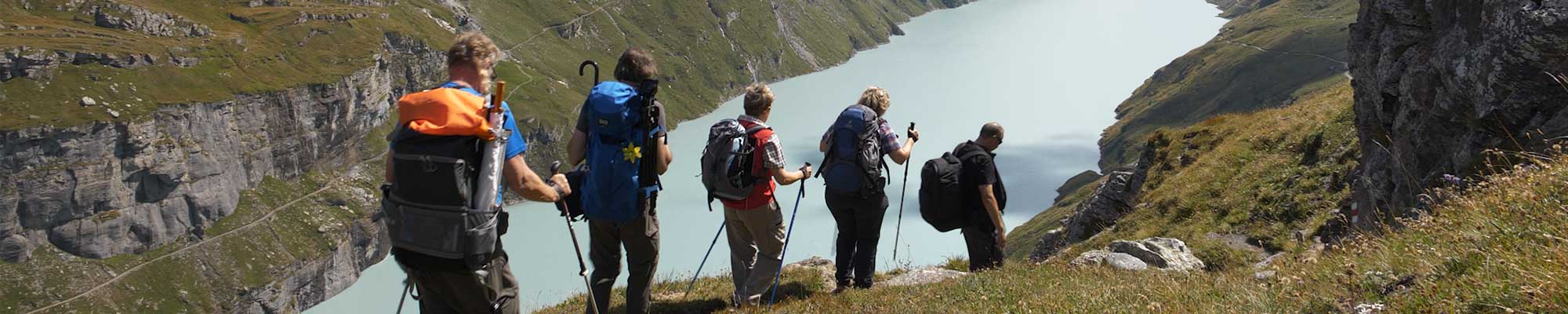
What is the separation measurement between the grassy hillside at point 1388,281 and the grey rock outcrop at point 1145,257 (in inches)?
81.1

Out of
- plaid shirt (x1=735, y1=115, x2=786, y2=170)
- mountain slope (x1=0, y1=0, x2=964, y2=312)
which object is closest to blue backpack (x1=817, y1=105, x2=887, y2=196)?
plaid shirt (x1=735, y1=115, x2=786, y2=170)

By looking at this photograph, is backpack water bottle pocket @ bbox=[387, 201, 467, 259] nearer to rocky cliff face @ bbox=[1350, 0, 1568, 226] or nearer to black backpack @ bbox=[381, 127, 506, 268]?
black backpack @ bbox=[381, 127, 506, 268]

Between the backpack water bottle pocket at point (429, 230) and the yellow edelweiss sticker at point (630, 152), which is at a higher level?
the yellow edelweiss sticker at point (630, 152)

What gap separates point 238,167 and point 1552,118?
21855 centimetres

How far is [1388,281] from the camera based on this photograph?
655 cm

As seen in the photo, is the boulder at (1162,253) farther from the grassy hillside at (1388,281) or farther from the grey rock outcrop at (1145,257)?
the grassy hillside at (1388,281)

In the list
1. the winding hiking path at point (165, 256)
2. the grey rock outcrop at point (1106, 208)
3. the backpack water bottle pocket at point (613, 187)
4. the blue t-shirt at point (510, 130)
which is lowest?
the winding hiking path at point (165, 256)

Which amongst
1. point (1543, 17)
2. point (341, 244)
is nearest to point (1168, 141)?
point (1543, 17)

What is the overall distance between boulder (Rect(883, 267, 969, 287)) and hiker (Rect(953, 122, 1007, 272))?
1.49ft

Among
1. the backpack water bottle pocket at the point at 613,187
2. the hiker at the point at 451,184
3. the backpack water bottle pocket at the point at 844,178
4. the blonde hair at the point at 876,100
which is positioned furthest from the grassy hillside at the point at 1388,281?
the hiker at the point at 451,184

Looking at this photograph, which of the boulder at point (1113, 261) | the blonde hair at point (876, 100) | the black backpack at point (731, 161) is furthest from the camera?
the boulder at point (1113, 261)

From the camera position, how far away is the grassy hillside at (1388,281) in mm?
5383

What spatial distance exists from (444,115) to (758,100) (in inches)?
150

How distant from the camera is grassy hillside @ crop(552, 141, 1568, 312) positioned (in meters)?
5.38
